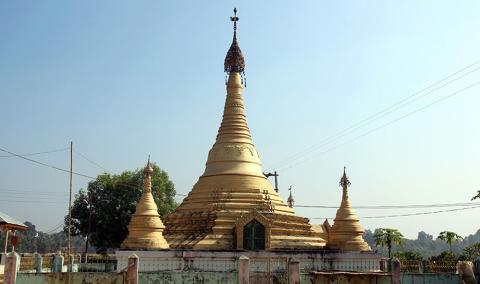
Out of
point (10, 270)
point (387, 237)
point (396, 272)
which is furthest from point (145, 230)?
point (387, 237)

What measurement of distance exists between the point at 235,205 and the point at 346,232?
23.3 ft

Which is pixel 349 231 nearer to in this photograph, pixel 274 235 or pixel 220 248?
pixel 274 235

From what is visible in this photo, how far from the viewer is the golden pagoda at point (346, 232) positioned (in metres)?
32.1

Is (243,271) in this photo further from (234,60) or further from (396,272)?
(234,60)

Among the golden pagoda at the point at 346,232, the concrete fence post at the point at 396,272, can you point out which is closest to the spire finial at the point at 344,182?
the golden pagoda at the point at 346,232

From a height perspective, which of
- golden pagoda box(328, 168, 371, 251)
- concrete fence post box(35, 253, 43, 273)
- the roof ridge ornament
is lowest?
concrete fence post box(35, 253, 43, 273)

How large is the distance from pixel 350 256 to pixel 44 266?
18792mm

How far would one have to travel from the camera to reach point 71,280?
21.2 m

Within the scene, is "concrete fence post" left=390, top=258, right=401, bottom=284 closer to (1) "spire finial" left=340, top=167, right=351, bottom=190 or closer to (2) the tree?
(1) "spire finial" left=340, top=167, right=351, bottom=190

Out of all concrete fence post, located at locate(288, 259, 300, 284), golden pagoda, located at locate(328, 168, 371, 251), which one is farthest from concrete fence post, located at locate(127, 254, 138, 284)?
golden pagoda, located at locate(328, 168, 371, 251)

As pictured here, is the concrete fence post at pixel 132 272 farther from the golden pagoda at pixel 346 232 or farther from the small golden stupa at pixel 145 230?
the golden pagoda at pixel 346 232

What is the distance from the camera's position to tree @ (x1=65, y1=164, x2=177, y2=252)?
58.0m

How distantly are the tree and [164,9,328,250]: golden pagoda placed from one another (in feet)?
77.6

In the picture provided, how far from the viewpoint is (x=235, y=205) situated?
33.4 meters
